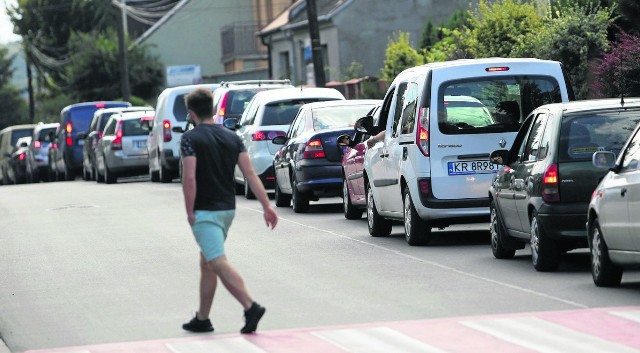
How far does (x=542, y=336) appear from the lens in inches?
383

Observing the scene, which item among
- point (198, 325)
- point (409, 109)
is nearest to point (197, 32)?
point (409, 109)

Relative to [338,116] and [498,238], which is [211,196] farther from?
[338,116]

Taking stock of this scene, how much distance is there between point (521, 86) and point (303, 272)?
3.46 m

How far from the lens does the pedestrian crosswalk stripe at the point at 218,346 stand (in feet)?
32.0

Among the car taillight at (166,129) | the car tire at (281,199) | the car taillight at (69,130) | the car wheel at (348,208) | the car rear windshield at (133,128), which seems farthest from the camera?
the car taillight at (69,130)

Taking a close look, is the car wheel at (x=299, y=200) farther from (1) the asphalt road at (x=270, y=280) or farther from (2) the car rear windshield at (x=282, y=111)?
(2) the car rear windshield at (x=282, y=111)

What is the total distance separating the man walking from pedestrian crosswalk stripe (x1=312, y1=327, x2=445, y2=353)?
0.54 metres

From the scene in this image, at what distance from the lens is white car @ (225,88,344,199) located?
2580 centimetres

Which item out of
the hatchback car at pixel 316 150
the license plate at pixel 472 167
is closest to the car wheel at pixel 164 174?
the hatchback car at pixel 316 150

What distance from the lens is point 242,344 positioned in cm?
998

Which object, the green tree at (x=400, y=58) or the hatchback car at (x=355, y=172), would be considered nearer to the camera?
the hatchback car at (x=355, y=172)

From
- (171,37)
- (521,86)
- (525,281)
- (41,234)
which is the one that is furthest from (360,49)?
(525,281)

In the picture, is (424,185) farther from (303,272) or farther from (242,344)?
(242,344)

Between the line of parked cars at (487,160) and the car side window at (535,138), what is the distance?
2 cm
